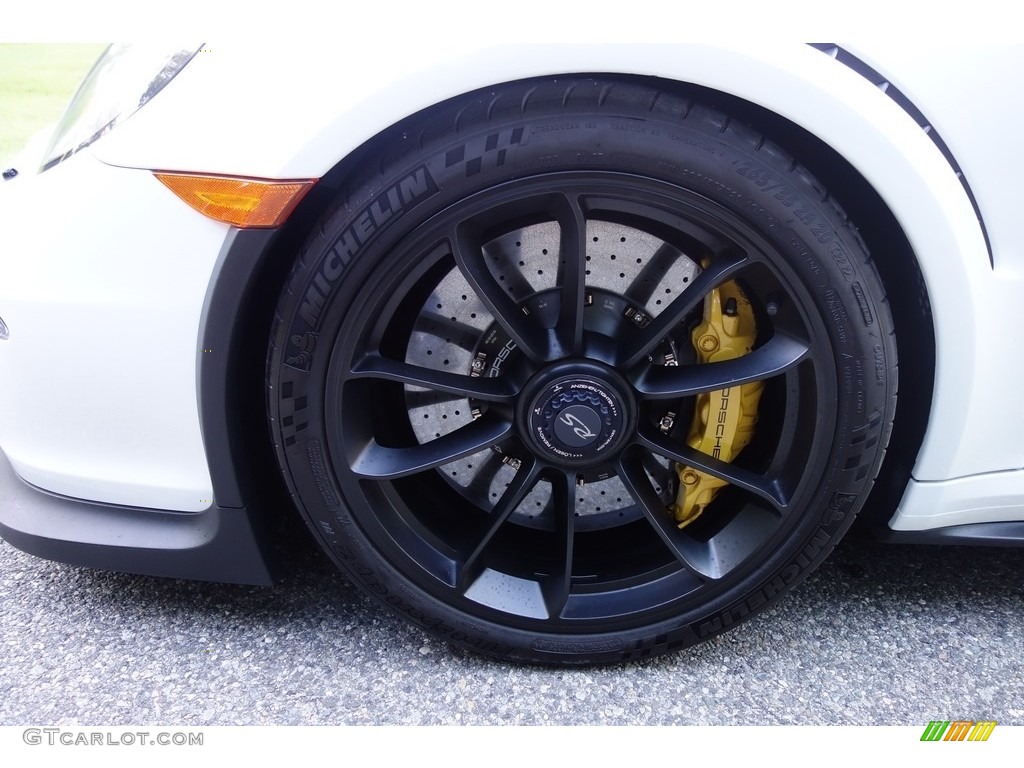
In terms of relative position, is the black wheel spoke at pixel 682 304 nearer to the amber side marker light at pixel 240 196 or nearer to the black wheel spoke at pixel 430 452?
the black wheel spoke at pixel 430 452

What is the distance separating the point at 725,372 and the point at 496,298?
1.14 feet

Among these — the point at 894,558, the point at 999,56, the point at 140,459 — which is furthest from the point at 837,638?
the point at 140,459

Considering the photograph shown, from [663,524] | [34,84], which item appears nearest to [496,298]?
[663,524]

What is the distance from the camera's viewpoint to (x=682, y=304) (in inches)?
43.8

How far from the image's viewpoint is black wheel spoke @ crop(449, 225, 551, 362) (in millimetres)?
1081

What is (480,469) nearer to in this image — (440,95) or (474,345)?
(474,345)

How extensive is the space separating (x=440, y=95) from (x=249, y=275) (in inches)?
13.8

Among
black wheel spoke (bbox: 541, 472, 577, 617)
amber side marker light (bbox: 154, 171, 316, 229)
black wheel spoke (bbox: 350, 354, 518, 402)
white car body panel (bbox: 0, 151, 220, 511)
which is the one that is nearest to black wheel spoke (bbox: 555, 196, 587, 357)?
black wheel spoke (bbox: 350, 354, 518, 402)

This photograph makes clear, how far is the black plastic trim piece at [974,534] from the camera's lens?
127cm

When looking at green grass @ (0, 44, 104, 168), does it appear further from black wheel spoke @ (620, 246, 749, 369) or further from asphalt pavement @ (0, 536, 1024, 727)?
black wheel spoke @ (620, 246, 749, 369)

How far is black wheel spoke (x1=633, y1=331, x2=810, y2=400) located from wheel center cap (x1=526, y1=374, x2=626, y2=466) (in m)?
0.05

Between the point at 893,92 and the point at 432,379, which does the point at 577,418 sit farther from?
the point at 893,92

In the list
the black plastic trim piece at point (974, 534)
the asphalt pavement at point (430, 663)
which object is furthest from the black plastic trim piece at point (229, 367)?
the black plastic trim piece at point (974, 534)

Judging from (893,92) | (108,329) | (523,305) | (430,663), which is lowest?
(430,663)
